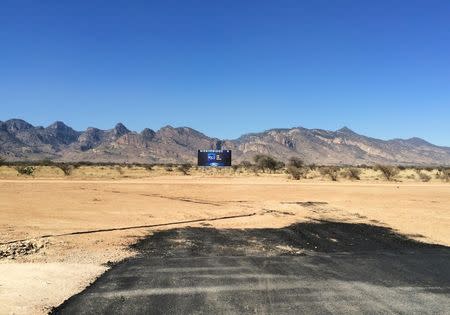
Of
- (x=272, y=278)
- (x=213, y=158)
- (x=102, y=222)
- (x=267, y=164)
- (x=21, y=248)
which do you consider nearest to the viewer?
(x=272, y=278)

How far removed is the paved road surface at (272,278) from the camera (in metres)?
8.02

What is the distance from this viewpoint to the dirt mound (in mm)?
11798

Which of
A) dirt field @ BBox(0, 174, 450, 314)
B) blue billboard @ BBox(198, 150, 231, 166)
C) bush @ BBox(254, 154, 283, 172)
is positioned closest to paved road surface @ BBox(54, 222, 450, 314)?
dirt field @ BBox(0, 174, 450, 314)

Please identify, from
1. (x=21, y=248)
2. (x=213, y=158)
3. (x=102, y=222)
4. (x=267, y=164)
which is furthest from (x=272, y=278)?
(x=267, y=164)

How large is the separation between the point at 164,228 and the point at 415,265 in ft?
27.8

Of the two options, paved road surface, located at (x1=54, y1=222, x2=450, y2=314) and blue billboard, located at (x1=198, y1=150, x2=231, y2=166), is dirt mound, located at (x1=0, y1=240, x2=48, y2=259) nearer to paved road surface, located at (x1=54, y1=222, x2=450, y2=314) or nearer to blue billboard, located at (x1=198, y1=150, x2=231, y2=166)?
paved road surface, located at (x1=54, y1=222, x2=450, y2=314)

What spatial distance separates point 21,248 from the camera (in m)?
12.6

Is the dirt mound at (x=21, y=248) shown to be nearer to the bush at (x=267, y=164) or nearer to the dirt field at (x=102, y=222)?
the dirt field at (x=102, y=222)

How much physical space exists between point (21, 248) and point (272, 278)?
21.6ft

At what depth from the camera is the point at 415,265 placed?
38.3ft

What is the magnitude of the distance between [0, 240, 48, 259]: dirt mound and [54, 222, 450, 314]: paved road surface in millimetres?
2570

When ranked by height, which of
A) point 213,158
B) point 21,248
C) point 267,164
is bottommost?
point 21,248

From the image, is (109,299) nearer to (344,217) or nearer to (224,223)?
(224,223)

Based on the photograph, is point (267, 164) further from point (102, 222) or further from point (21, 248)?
point (21, 248)
